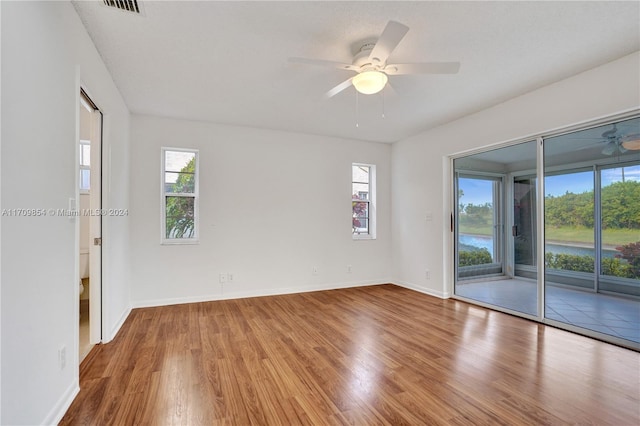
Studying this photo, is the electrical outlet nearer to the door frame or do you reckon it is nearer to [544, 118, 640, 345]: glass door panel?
the door frame

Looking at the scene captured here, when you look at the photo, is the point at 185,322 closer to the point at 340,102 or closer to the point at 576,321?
the point at 340,102

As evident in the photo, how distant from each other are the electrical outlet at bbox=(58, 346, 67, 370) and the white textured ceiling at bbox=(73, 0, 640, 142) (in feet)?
7.58

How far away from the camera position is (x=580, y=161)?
3.11 metres

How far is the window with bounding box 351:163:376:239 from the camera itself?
5.50 m

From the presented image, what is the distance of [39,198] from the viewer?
5.21 ft

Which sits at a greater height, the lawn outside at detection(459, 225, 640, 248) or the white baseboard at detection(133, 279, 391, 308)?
the lawn outside at detection(459, 225, 640, 248)

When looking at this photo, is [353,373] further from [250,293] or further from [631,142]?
[631,142]

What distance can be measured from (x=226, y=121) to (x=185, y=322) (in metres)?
2.83

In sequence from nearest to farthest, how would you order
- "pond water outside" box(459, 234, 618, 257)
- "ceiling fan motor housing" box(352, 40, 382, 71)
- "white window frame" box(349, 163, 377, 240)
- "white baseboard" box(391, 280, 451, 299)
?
"ceiling fan motor housing" box(352, 40, 382, 71)
"pond water outside" box(459, 234, 618, 257)
"white baseboard" box(391, 280, 451, 299)
"white window frame" box(349, 163, 377, 240)

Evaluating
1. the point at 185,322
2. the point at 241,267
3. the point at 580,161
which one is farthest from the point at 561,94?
the point at 185,322

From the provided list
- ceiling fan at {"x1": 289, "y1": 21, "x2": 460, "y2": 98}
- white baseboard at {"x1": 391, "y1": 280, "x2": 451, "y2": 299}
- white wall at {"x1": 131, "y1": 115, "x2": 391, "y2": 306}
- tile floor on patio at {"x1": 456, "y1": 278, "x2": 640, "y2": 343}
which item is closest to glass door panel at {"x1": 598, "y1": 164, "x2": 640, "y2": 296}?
tile floor on patio at {"x1": 456, "y1": 278, "x2": 640, "y2": 343}

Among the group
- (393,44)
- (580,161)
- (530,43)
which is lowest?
(580,161)

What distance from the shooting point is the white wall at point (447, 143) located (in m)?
2.76

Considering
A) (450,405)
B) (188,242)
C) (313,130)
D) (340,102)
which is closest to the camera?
(450,405)
